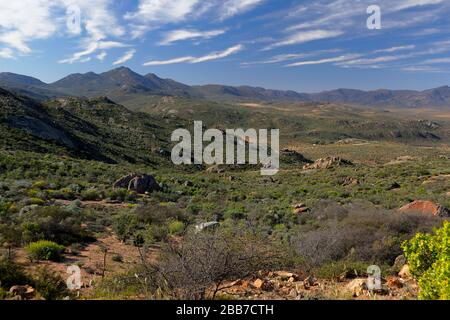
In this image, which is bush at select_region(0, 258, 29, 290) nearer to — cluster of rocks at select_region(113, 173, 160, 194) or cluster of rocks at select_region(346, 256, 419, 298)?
cluster of rocks at select_region(346, 256, 419, 298)

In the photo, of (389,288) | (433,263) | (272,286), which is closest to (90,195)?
(272,286)

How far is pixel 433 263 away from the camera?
554 centimetres

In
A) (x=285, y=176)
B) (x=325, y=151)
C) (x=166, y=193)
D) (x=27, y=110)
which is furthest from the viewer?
(x=325, y=151)

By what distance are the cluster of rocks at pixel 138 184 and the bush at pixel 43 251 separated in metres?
12.1

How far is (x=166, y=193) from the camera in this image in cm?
2255

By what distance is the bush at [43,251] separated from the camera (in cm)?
946

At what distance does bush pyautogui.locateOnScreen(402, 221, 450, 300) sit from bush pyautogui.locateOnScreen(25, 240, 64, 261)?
7980mm

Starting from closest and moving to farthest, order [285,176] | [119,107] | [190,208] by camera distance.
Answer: [190,208] < [285,176] < [119,107]

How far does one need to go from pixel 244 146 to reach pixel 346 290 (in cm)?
5771

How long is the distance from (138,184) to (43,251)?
511 inches

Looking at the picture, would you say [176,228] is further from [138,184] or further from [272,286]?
[138,184]

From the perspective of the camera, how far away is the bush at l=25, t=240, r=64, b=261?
31.0 feet
